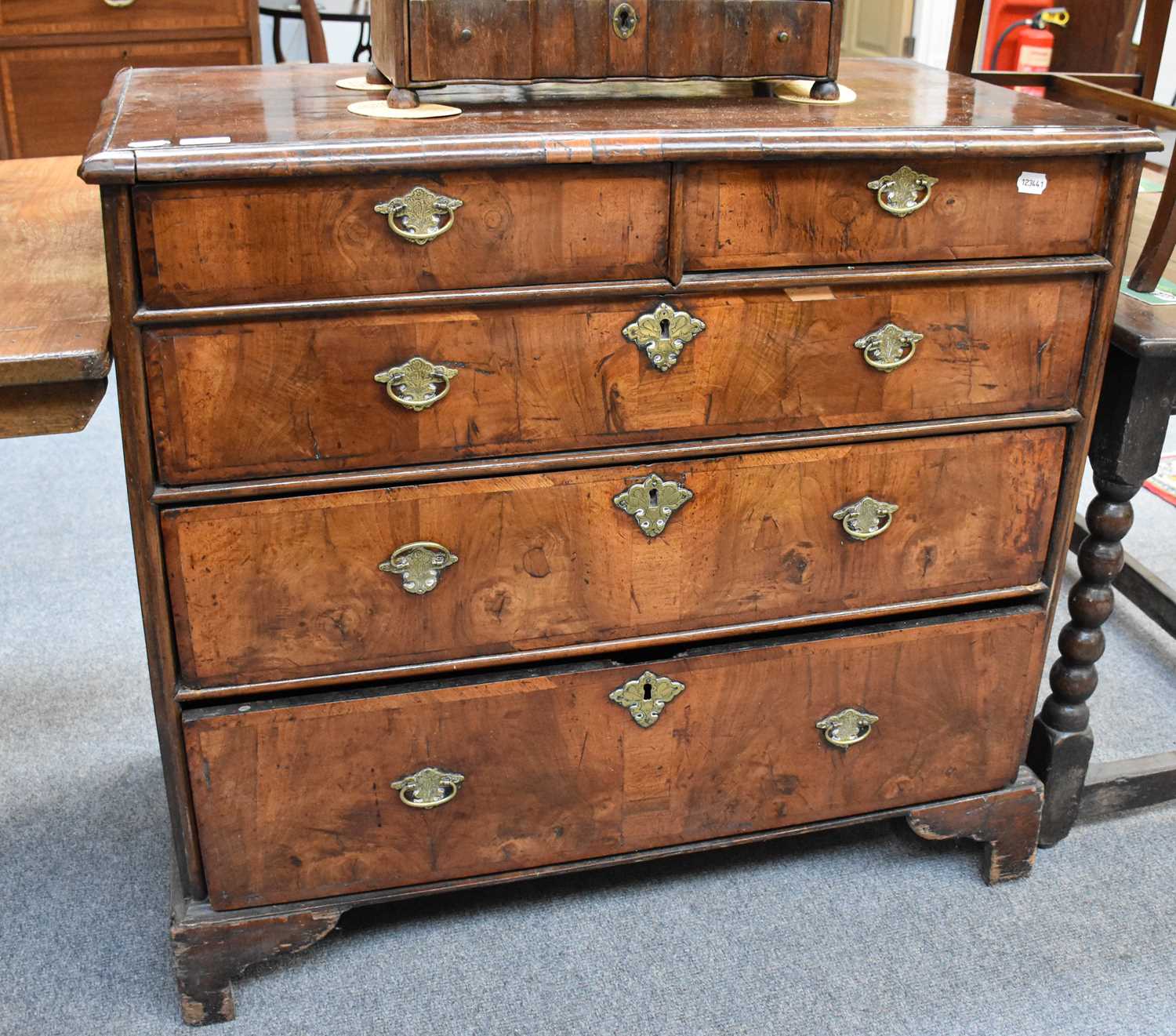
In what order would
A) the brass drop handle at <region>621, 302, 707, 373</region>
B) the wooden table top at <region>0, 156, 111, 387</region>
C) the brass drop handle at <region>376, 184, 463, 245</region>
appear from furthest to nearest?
the brass drop handle at <region>621, 302, 707, 373</region>, the brass drop handle at <region>376, 184, 463, 245</region>, the wooden table top at <region>0, 156, 111, 387</region>

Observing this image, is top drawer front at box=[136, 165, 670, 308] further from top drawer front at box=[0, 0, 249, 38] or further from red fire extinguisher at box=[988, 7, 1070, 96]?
red fire extinguisher at box=[988, 7, 1070, 96]

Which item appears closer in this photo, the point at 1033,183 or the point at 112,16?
the point at 1033,183

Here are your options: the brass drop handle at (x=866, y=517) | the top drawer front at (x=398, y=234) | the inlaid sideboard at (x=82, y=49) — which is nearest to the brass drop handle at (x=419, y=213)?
the top drawer front at (x=398, y=234)

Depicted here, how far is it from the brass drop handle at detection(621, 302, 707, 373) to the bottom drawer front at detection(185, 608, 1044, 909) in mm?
430

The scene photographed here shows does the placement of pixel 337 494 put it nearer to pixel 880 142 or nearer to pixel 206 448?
pixel 206 448

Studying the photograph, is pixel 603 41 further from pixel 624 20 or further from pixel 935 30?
pixel 935 30

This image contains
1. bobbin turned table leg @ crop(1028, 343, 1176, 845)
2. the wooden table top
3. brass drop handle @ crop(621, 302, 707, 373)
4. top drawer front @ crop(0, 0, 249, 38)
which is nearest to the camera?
the wooden table top

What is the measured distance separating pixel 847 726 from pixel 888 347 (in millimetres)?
553

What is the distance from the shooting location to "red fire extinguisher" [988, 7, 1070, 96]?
17.8 ft

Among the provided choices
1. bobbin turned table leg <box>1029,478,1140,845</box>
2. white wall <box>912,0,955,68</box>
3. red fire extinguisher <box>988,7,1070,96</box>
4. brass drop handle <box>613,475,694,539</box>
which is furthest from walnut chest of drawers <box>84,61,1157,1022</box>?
red fire extinguisher <box>988,7,1070,96</box>

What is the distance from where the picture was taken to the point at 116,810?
83.3 inches

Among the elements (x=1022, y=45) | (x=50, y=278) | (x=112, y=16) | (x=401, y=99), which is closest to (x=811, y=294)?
(x=401, y=99)

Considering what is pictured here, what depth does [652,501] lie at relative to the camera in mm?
1628

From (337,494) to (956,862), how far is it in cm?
116
